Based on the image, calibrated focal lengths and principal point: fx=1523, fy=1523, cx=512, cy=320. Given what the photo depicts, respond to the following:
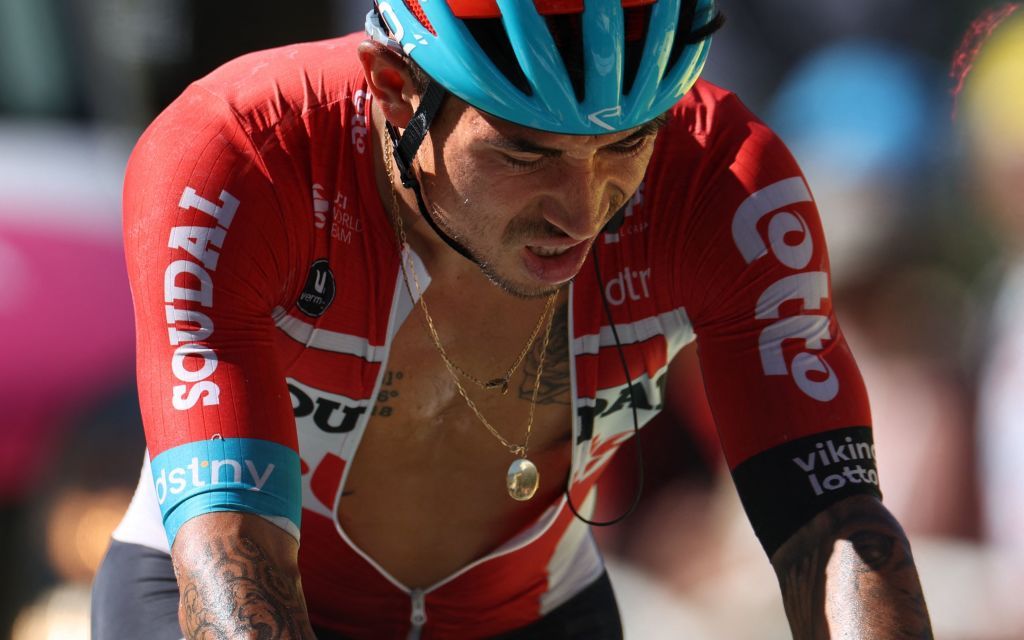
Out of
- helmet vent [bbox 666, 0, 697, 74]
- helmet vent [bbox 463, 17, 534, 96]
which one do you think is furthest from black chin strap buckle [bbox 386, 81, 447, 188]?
helmet vent [bbox 666, 0, 697, 74]

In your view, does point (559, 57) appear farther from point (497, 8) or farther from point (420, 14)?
point (420, 14)

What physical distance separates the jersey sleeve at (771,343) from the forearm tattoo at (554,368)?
0.24m

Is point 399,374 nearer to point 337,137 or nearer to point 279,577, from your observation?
point 337,137

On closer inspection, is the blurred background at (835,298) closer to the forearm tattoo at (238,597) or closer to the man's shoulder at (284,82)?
the man's shoulder at (284,82)

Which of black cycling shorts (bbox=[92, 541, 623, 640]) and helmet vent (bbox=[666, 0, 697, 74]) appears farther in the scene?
black cycling shorts (bbox=[92, 541, 623, 640])

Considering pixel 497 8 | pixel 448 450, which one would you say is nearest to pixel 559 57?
pixel 497 8

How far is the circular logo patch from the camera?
2.59 m

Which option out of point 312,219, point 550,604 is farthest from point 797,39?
point 312,219

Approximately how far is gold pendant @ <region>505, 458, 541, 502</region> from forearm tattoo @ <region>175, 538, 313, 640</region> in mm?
657

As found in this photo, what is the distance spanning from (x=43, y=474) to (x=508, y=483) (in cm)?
273

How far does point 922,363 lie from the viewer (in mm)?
5234

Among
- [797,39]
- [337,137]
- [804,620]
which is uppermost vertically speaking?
[797,39]

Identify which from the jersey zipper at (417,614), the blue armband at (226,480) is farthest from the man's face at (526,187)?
the jersey zipper at (417,614)

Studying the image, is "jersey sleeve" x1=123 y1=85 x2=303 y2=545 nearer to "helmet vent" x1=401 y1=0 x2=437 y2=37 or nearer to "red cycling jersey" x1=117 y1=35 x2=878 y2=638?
"red cycling jersey" x1=117 y1=35 x2=878 y2=638
